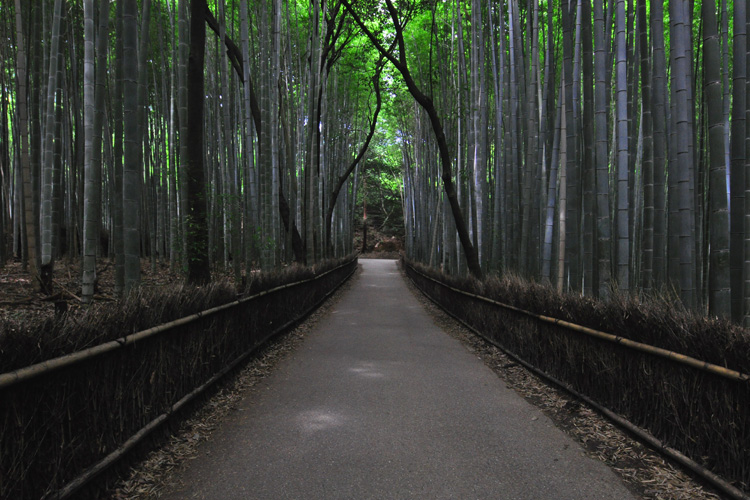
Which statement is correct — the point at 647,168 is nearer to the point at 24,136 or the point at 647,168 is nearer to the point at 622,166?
the point at 622,166

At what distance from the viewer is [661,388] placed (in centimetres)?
251

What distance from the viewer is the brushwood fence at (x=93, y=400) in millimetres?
1583

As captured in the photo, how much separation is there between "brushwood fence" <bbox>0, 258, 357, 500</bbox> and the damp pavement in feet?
1.14

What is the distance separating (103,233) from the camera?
11508 mm

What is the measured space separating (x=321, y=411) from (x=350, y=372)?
1.10m

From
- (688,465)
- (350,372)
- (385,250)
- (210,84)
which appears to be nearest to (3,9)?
(210,84)

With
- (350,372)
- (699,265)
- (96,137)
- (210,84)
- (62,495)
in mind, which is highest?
(210,84)

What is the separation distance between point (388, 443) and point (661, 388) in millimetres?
1501

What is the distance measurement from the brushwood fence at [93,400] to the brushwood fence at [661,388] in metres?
2.63

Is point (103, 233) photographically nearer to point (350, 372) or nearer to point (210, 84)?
point (210, 84)

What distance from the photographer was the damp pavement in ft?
7.02

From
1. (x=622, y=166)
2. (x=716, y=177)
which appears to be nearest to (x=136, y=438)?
(x=716, y=177)

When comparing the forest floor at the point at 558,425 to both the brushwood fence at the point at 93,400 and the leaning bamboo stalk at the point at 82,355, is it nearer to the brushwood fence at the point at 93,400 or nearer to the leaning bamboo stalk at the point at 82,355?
the brushwood fence at the point at 93,400

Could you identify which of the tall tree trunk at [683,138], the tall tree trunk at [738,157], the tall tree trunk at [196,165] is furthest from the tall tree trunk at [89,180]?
the tall tree trunk at [738,157]
